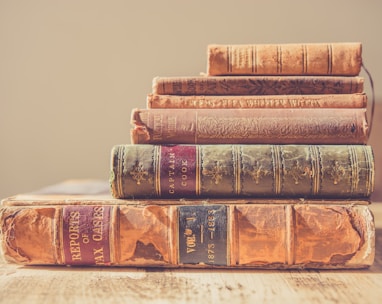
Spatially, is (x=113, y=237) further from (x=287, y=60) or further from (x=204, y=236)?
(x=287, y=60)

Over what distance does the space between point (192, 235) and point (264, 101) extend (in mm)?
275

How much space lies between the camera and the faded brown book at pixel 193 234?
0.72 m

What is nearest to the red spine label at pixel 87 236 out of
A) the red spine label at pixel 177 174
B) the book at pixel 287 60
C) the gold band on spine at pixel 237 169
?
the red spine label at pixel 177 174

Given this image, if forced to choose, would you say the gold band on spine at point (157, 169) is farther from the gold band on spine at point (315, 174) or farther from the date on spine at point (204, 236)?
the gold band on spine at point (315, 174)

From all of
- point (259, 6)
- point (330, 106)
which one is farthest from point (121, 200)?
point (259, 6)

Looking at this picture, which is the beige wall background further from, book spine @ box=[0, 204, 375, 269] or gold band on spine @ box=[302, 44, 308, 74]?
book spine @ box=[0, 204, 375, 269]

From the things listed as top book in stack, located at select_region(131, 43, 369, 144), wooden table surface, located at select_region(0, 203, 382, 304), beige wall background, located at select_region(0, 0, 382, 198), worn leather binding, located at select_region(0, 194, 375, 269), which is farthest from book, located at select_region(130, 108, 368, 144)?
beige wall background, located at select_region(0, 0, 382, 198)

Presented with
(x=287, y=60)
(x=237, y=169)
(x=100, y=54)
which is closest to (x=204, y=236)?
(x=237, y=169)

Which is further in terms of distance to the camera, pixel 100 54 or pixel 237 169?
pixel 100 54

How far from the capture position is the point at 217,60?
821 millimetres

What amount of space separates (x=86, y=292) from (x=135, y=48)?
2.84 feet

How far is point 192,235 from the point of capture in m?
0.72

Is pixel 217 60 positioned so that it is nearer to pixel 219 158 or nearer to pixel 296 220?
pixel 219 158

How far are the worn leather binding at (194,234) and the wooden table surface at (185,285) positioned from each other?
2cm
